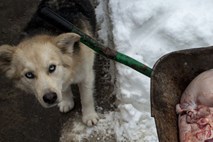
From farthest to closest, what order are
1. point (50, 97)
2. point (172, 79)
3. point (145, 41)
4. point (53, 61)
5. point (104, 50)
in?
point (145, 41), point (53, 61), point (50, 97), point (104, 50), point (172, 79)

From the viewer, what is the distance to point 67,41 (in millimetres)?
3295

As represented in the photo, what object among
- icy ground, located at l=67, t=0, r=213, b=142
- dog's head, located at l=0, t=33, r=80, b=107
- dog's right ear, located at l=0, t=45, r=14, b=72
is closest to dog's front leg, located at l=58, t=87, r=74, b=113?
icy ground, located at l=67, t=0, r=213, b=142

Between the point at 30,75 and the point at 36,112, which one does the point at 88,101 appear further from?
the point at 30,75

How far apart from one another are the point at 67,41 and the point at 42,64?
1.04 feet

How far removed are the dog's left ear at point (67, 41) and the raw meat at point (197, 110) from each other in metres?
1.07

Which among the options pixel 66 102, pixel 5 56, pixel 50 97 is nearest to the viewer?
pixel 50 97

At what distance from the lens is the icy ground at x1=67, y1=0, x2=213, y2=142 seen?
3.67 meters

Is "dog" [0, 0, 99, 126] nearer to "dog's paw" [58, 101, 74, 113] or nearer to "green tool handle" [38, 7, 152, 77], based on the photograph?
"green tool handle" [38, 7, 152, 77]

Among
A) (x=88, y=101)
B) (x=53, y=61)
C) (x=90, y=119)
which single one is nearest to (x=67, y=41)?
(x=53, y=61)

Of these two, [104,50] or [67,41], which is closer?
[104,50]

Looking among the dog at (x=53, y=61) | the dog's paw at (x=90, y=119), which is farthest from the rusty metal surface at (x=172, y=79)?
Answer: the dog's paw at (x=90, y=119)

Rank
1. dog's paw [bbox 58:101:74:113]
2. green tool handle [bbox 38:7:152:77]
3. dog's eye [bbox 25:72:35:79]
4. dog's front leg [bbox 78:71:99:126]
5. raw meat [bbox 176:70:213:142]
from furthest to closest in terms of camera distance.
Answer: dog's paw [bbox 58:101:74:113]
dog's front leg [bbox 78:71:99:126]
dog's eye [bbox 25:72:35:79]
green tool handle [bbox 38:7:152:77]
raw meat [bbox 176:70:213:142]

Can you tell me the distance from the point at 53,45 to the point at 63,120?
1.15 m

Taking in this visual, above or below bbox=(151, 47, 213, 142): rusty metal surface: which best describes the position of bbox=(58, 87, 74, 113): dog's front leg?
below
